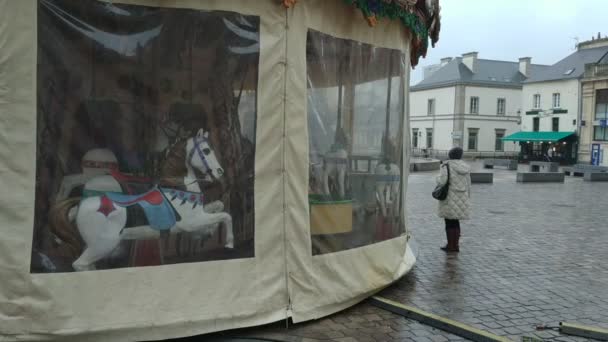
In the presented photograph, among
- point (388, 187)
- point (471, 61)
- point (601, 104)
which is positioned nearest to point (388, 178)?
point (388, 187)

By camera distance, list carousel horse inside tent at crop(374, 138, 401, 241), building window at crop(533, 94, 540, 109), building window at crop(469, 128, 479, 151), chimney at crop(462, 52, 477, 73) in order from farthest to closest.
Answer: chimney at crop(462, 52, 477, 73) → building window at crop(469, 128, 479, 151) → building window at crop(533, 94, 540, 109) → carousel horse inside tent at crop(374, 138, 401, 241)

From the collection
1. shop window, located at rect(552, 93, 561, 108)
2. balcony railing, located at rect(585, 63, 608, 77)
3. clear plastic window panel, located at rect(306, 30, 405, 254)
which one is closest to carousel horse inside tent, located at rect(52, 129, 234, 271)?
clear plastic window panel, located at rect(306, 30, 405, 254)

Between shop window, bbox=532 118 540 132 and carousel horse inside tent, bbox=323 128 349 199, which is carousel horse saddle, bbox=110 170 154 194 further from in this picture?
shop window, bbox=532 118 540 132

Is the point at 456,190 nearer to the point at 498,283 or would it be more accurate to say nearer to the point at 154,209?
the point at 498,283

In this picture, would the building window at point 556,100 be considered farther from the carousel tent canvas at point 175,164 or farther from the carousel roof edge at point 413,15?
the carousel tent canvas at point 175,164

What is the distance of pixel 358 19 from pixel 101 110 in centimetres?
291

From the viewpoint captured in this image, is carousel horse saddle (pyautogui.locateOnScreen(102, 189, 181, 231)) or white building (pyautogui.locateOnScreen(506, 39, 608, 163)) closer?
carousel horse saddle (pyautogui.locateOnScreen(102, 189, 181, 231))

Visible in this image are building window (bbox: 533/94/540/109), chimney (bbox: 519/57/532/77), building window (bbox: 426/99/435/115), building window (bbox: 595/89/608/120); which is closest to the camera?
building window (bbox: 595/89/608/120)

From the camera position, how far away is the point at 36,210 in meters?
4.66

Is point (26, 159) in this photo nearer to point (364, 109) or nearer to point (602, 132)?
point (364, 109)

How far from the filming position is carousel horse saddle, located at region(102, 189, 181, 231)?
4.96 m

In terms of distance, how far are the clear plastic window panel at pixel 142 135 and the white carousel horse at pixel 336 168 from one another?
37.7 inches

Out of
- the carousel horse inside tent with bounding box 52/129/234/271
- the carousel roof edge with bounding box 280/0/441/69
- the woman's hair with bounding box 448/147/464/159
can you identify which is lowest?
the carousel horse inside tent with bounding box 52/129/234/271

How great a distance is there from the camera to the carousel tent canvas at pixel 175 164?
4629 millimetres
